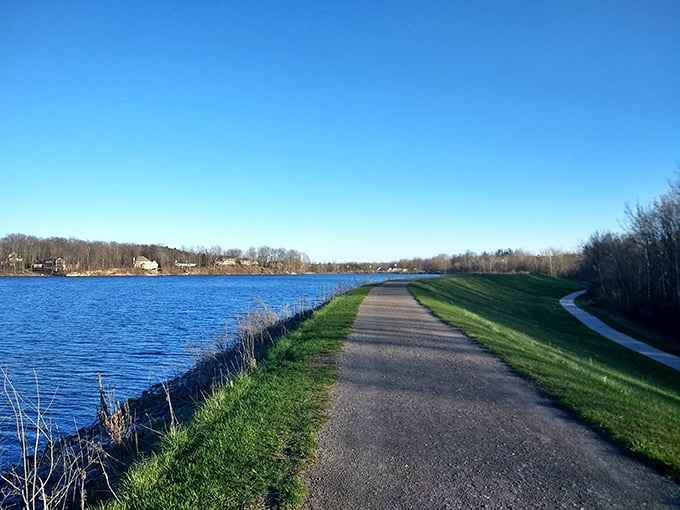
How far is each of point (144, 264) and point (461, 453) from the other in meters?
138

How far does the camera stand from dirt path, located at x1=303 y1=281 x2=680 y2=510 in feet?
15.1

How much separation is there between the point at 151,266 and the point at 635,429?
458ft

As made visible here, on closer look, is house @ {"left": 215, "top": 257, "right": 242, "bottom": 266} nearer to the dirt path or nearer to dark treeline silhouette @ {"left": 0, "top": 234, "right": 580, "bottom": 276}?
dark treeline silhouette @ {"left": 0, "top": 234, "right": 580, "bottom": 276}

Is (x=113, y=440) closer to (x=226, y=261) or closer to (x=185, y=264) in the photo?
(x=185, y=264)

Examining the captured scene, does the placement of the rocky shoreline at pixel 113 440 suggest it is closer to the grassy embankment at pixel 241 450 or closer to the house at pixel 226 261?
the grassy embankment at pixel 241 450

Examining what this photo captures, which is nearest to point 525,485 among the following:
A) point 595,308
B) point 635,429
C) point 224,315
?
point 635,429

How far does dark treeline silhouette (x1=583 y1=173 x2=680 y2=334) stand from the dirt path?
31746mm

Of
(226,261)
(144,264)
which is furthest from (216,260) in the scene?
(144,264)

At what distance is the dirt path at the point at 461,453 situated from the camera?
15.1 feet

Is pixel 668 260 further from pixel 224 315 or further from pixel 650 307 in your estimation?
pixel 224 315

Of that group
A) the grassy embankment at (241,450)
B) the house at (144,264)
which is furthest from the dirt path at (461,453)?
the house at (144,264)

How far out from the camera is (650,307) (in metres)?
38.6

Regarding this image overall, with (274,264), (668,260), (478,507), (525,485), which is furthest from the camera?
(274,264)

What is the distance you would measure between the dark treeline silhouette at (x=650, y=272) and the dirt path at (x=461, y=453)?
31.7 metres
